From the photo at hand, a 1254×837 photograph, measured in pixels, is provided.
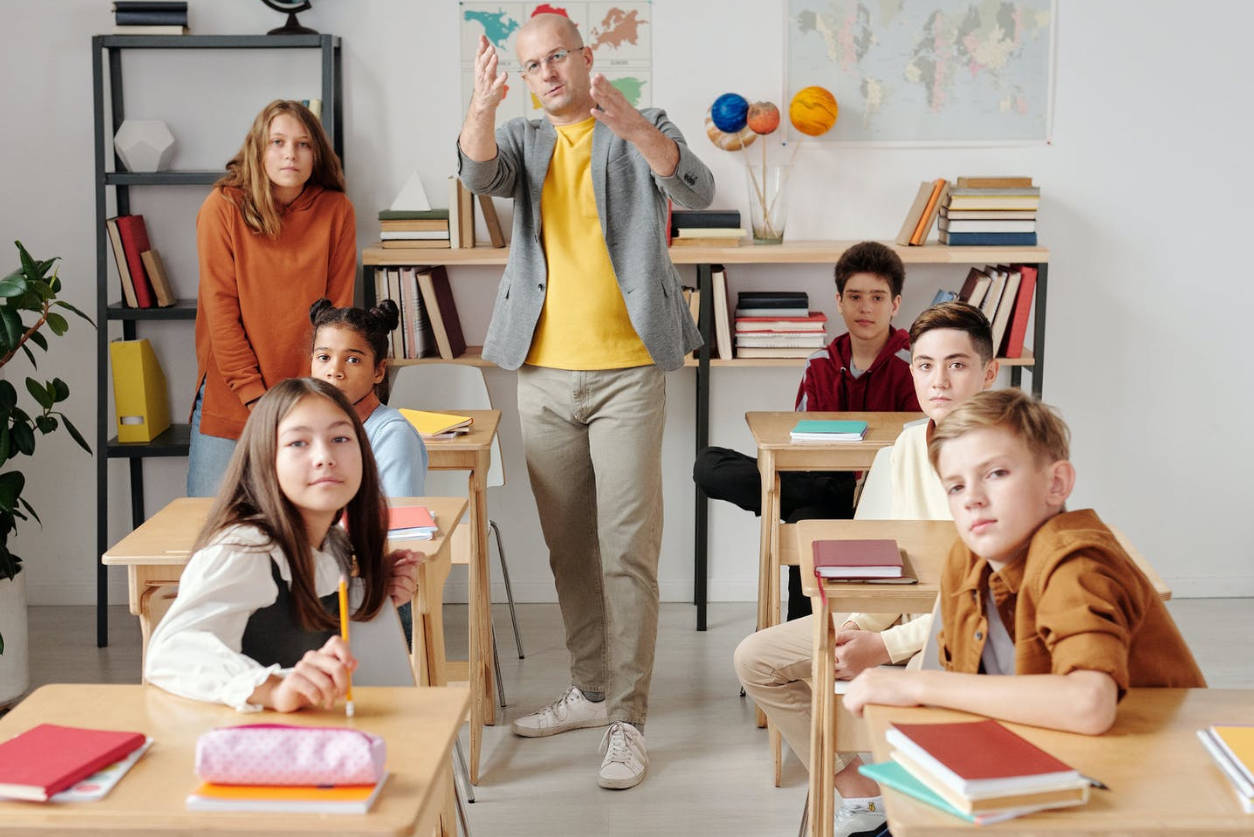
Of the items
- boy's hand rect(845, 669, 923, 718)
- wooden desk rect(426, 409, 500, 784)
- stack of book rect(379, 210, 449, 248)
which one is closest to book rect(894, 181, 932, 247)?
stack of book rect(379, 210, 449, 248)

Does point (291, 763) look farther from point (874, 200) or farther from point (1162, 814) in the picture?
point (874, 200)

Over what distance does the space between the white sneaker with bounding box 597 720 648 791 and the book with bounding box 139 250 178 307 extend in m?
1.97

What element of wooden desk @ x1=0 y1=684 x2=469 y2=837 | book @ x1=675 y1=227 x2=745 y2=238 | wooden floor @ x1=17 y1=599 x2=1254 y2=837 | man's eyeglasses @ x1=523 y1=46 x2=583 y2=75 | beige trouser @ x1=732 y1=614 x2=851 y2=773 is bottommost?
wooden floor @ x1=17 y1=599 x2=1254 y2=837

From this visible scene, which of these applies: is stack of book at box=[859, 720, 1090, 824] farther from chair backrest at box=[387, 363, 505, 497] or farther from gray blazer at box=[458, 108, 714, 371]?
chair backrest at box=[387, 363, 505, 497]

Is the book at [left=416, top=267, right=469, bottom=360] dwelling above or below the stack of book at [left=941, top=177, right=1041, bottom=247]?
below

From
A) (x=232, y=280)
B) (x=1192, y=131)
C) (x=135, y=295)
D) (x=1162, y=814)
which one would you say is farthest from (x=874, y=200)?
(x=1162, y=814)

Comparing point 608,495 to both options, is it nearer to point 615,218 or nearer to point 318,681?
point 615,218

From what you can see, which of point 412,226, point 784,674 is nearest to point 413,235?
point 412,226

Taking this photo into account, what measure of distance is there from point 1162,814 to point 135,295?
3.42 metres

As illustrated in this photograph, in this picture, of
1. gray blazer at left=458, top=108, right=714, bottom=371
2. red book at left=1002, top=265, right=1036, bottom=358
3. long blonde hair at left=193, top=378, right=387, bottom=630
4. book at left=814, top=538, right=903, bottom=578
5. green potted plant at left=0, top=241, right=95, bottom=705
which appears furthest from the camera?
red book at left=1002, top=265, right=1036, bottom=358

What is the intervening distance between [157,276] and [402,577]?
7.64 feet

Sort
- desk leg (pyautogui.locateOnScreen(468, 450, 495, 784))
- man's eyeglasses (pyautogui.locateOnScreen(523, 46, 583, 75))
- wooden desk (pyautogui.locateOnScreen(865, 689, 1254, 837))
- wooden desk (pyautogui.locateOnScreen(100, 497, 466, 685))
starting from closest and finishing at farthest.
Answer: wooden desk (pyautogui.locateOnScreen(865, 689, 1254, 837)) → wooden desk (pyautogui.locateOnScreen(100, 497, 466, 685)) → man's eyeglasses (pyautogui.locateOnScreen(523, 46, 583, 75)) → desk leg (pyautogui.locateOnScreen(468, 450, 495, 784))

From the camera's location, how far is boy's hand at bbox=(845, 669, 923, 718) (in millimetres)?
1601

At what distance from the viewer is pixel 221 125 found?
4086mm
